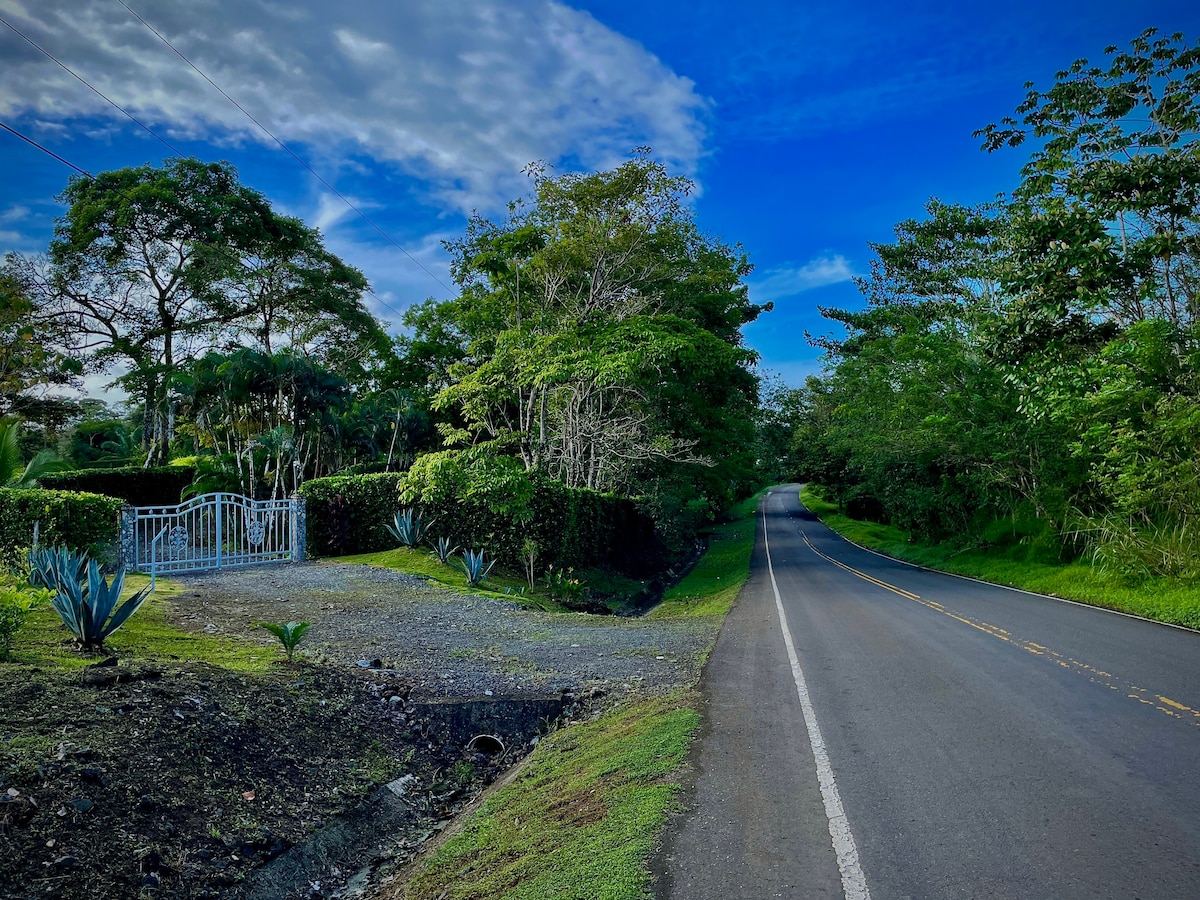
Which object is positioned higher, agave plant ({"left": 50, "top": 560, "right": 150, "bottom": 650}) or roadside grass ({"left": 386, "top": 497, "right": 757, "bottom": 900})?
agave plant ({"left": 50, "top": 560, "right": 150, "bottom": 650})

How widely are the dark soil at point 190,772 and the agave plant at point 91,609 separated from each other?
1.19m

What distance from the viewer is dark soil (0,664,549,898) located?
3875 millimetres

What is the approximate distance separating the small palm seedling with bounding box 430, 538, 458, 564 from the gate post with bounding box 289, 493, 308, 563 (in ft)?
11.0

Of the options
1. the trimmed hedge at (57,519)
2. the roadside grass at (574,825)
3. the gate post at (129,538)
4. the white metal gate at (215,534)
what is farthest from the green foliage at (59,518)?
the roadside grass at (574,825)

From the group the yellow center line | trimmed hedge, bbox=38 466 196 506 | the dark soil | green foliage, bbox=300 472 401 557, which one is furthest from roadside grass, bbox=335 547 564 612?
trimmed hedge, bbox=38 466 196 506

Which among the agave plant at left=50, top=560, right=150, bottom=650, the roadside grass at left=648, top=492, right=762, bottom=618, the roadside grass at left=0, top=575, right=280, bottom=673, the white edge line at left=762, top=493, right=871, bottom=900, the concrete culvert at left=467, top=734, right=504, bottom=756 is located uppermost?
the agave plant at left=50, top=560, right=150, bottom=650

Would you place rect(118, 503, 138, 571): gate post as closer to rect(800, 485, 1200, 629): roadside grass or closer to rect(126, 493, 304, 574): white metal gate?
rect(126, 493, 304, 574): white metal gate

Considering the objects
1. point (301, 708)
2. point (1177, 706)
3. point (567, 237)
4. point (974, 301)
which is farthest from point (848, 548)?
point (301, 708)

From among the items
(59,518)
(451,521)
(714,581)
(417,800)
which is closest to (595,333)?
(451,521)

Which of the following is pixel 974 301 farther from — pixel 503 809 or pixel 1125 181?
pixel 503 809

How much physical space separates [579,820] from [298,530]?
16.1 m

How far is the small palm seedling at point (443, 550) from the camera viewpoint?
60.2ft

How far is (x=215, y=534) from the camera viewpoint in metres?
16.7

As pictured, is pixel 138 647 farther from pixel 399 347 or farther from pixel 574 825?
pixel 399 347
